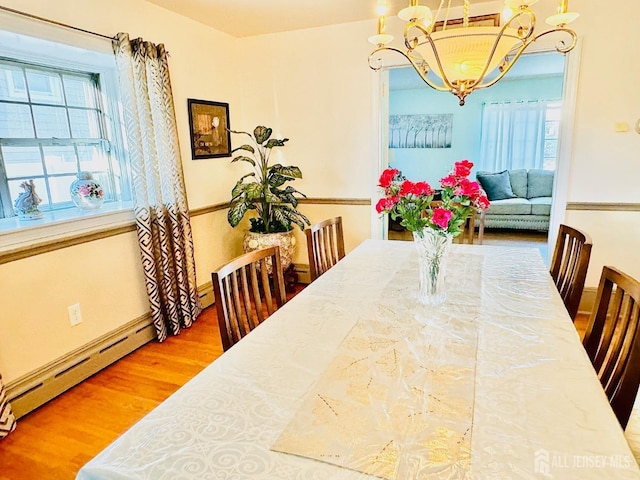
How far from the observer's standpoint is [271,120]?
388 cm

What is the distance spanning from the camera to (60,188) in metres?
2.57

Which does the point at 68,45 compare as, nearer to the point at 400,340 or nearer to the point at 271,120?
the point at 271,120

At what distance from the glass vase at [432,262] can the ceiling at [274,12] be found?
2.10 m

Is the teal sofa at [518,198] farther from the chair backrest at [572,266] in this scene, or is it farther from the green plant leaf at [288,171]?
the chair backrest at [572,266]

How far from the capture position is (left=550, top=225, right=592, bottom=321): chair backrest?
174cm

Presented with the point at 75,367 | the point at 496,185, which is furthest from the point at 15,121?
the point at 496,185

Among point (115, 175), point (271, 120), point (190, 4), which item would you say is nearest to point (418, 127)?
point (271, 120)

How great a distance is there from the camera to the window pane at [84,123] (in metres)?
2.61

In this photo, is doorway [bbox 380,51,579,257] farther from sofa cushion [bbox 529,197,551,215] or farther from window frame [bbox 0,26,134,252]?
window frame [bbox 0,26,134,252]

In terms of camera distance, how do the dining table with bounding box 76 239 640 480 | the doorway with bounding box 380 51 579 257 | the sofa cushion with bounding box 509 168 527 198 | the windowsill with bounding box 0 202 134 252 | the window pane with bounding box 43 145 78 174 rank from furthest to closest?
the sofa cushion with bounding box 509 168 527 198
the doorway with bounding box 380 51 579 257
the window pane with bounding box 43 145 78 174
the windowsill with bounding box 0 202 134 252
the dining table with bounding box 76 239 640 480

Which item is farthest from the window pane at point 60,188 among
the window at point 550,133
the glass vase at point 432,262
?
the window at point 550,133

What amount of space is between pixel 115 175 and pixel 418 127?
580 centimetres

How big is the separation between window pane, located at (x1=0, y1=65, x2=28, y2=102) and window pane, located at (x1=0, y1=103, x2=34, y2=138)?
0.05 m


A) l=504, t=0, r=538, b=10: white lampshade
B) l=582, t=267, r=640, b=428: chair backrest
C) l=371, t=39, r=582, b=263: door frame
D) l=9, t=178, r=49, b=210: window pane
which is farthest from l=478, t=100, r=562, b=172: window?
l=9, t=178, r=49, b=210: window pane
